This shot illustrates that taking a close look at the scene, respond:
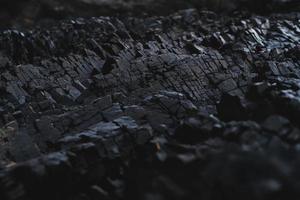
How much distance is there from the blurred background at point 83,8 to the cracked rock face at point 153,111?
23.2 feet

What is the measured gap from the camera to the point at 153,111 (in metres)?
17.8

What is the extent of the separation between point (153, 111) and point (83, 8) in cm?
3016

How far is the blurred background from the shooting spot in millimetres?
43562

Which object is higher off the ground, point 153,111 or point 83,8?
point 83,8

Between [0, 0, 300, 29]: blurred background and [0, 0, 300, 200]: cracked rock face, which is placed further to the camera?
[0, 0, 300, 29]: blurred background

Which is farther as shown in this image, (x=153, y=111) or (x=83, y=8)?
(x=83, y=8)

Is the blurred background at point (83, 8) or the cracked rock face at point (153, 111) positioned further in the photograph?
the blurred background at point (83, 8)

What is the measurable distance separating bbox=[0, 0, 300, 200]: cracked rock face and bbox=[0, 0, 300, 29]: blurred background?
23.2 feet

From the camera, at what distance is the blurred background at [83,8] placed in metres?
43.6

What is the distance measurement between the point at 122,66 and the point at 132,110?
21.6 feet

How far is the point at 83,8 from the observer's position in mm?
44656

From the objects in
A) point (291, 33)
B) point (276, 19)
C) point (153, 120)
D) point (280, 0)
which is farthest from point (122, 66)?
point (280, 0)

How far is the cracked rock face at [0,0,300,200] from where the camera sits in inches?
411

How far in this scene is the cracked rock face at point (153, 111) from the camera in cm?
1043
